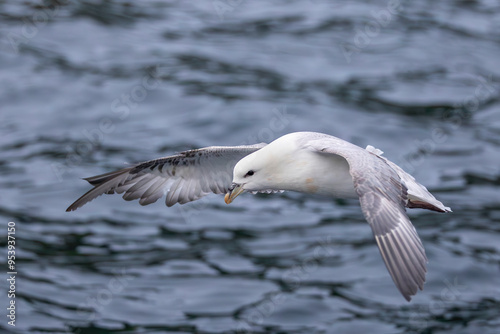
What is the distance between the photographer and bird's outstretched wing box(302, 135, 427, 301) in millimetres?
6758

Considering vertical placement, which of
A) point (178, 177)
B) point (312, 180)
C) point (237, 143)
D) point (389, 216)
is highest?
point (389, 216)

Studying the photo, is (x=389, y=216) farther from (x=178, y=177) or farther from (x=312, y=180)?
(x=178, y=177)

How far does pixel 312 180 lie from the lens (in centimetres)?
830

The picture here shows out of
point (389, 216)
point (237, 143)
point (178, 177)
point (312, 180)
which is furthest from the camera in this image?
point (237, 143)

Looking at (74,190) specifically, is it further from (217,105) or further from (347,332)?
(347,332)

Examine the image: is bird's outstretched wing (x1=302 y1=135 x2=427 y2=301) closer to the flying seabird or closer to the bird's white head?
the flying seabird

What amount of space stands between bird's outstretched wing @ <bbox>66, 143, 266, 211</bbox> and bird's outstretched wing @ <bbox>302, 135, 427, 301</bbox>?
206cm

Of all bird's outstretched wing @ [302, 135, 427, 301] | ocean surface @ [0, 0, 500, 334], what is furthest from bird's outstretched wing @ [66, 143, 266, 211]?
ocean surface @ [0, 0, 500, 334]

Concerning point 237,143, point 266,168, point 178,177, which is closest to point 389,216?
point 266,168

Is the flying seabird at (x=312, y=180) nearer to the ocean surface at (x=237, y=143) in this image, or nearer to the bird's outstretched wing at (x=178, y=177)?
the bird's outstretched wing at (x=178, y=177)

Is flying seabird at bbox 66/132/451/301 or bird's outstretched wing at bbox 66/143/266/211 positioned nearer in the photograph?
flying seabird at bbox 66/132/451/301

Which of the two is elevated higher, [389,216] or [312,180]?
[389,216]

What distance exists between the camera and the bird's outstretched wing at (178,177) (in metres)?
9.68

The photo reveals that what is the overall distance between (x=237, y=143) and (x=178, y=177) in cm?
1037
